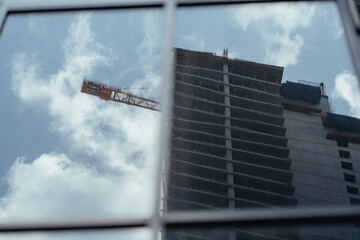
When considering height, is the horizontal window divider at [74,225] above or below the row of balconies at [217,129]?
below

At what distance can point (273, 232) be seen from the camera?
5.21 feet

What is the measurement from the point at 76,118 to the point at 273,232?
1.09 metres

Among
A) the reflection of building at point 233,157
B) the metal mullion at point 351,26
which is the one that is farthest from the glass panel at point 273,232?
the metal mullion at point 351,26

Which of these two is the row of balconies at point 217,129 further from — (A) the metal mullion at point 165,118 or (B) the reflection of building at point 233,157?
(A) the metal mullion at point 165,118

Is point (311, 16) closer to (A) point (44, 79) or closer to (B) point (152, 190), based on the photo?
(B) point (152, 190)

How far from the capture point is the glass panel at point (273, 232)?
4.95 ft

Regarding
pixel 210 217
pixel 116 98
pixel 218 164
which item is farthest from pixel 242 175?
pixel 210 217

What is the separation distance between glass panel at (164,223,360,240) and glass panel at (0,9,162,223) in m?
0.21

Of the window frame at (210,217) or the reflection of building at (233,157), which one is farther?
the reflection of building at (233,157)

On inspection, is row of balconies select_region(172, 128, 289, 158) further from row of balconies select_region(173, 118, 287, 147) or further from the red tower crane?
the red tower crane

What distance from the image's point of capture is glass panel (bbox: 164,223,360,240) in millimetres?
1509

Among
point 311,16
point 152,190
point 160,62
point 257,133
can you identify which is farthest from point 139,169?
point 257,133

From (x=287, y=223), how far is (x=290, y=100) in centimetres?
243

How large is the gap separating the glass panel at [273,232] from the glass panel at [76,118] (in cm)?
21
